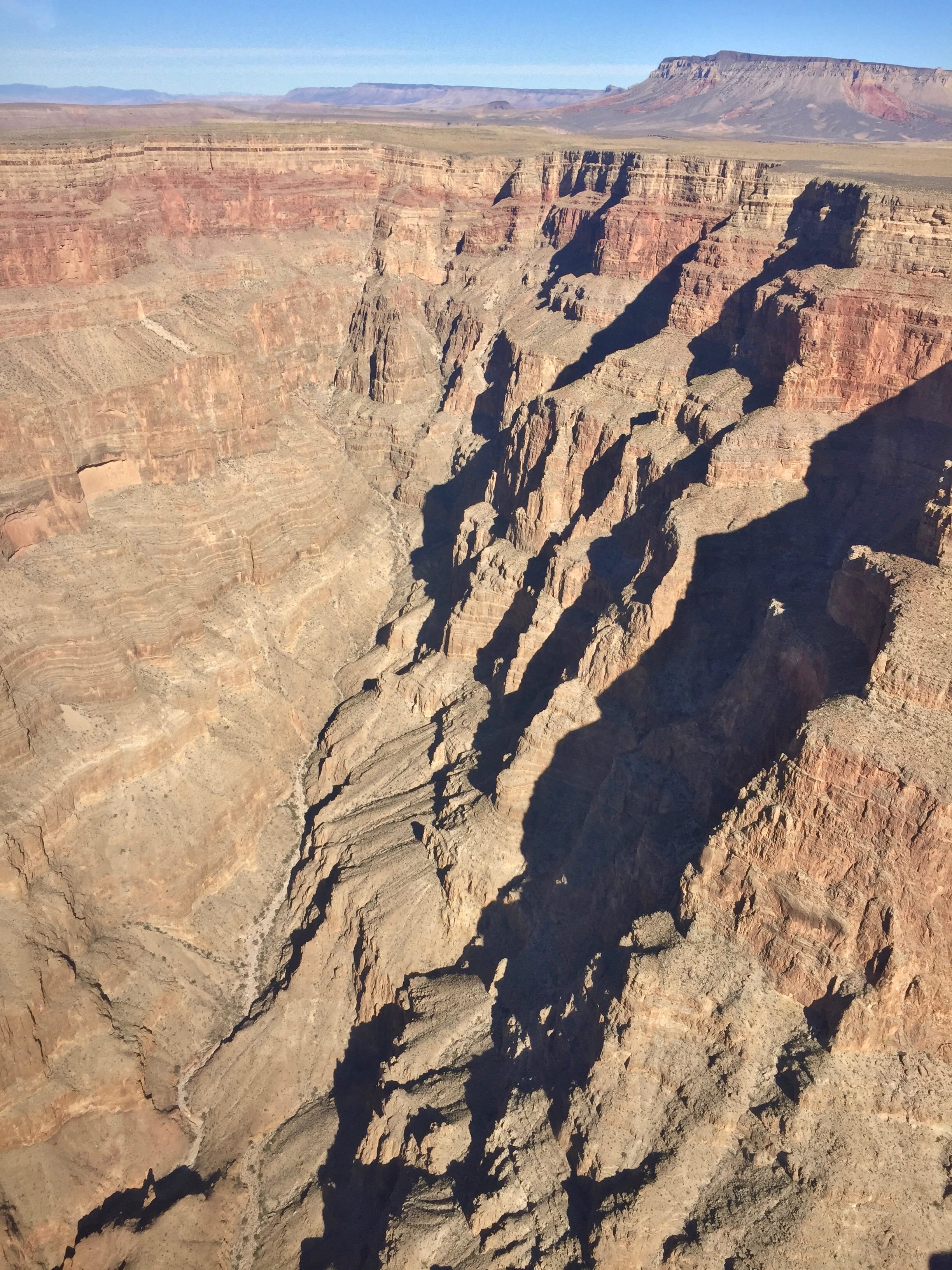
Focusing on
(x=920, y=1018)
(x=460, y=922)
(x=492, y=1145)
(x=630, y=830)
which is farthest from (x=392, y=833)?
(x=920, y=1018)

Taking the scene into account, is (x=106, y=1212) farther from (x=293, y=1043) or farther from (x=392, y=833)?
(x=392, y=833)

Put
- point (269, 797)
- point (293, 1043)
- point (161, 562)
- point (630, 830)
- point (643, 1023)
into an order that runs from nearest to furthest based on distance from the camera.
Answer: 1. point (643, 1023)
2. point (630, 830)
3. point (293, 1043)
4. point (269, 797)
5. point (161, 562)

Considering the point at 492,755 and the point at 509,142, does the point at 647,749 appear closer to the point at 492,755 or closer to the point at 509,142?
the point at 492,755

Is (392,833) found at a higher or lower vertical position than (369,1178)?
higher

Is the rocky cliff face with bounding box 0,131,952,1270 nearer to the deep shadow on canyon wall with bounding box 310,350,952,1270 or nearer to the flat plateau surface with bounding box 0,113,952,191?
the deep shadow on canyon wall with bounding box 310,350,952,1270

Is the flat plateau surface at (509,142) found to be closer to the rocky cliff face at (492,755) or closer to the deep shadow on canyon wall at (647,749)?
the rocky cliff face at (492,755)

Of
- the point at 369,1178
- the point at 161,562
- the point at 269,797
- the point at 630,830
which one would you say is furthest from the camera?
the point at 161,562

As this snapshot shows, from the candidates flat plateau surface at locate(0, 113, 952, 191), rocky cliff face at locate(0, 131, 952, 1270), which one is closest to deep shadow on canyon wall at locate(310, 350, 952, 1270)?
rocky cliff face at locate(0, 131, 952, 1270)
